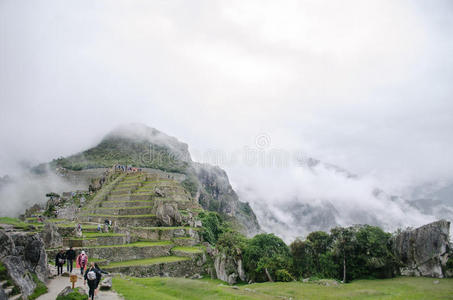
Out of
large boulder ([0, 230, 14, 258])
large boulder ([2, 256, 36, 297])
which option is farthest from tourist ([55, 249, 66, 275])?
large boulder ([0, 230, 14, 258])

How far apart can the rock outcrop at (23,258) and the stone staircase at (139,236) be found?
27.0ft

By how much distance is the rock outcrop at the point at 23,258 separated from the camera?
10.4 metres

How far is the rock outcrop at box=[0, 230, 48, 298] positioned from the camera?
10.4 m

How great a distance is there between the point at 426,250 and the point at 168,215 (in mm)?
24855

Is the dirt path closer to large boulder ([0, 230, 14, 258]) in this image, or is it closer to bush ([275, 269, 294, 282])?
large boulder ([0, 230, 14, 258])

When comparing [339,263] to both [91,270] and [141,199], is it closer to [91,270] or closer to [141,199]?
[91,270]

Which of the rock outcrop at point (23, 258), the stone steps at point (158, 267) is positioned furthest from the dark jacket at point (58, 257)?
the stone steps at point (158, 267)

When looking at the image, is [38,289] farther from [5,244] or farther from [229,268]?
[229,268]

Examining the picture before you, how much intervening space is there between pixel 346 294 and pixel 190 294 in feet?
24.4

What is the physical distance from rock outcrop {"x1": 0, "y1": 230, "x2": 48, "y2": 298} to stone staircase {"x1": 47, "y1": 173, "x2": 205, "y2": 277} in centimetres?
822

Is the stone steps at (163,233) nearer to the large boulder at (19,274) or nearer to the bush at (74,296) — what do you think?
the large boulder at (19,274)

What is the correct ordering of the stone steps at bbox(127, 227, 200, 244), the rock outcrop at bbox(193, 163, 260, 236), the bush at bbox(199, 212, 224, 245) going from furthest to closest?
the rock outcrop at bbox(193, 163, 260, 236)
the bush at bbox(199, 212, 224, 245)
the stone steps at bbox(127, 227, 200, 244)

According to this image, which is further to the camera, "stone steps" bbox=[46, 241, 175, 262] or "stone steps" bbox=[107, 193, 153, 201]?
"stone steps" bbox=[107, 193, 153, 201]

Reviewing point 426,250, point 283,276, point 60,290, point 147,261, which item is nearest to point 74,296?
point 60,290
